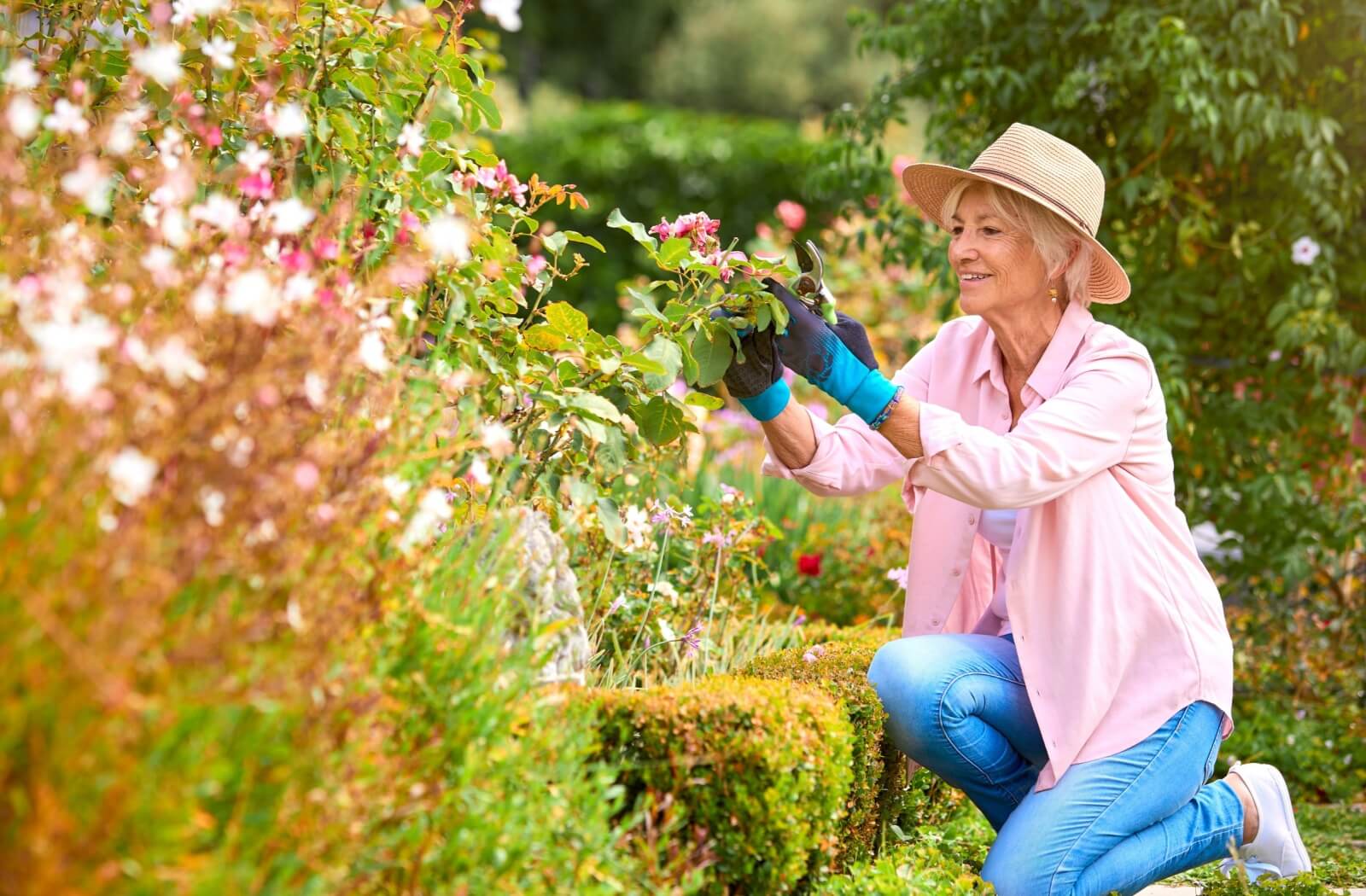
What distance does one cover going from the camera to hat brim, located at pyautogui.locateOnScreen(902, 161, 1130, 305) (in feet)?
8.73

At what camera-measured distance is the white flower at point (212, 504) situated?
145cm

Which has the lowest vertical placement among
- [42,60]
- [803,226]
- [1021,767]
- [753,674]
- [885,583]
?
[1021,767]

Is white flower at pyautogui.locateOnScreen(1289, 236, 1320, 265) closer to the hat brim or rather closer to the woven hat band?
the hat brim

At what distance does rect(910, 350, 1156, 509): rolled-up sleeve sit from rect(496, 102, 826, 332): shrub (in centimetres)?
755

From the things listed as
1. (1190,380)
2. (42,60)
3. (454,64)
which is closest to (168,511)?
(42,60)

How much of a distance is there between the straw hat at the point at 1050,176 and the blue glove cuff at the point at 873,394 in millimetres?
474

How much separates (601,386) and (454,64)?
0.62m

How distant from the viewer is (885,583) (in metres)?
4.33

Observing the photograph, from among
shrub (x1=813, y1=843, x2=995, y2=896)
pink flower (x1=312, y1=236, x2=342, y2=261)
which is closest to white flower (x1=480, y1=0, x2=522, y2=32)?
pink flower (x1=312, y1=236, x2=342, y2=261)

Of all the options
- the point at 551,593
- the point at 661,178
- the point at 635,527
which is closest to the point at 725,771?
the point at 551,593

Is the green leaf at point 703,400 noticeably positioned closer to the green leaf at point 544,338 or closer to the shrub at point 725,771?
the green leaf at point 544,338

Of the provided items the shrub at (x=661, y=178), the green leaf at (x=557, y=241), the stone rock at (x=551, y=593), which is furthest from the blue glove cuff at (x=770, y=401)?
the shrub at (x=661, y=178)

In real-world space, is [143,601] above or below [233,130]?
below

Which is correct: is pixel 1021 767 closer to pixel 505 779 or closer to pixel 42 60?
pixel 505 779
